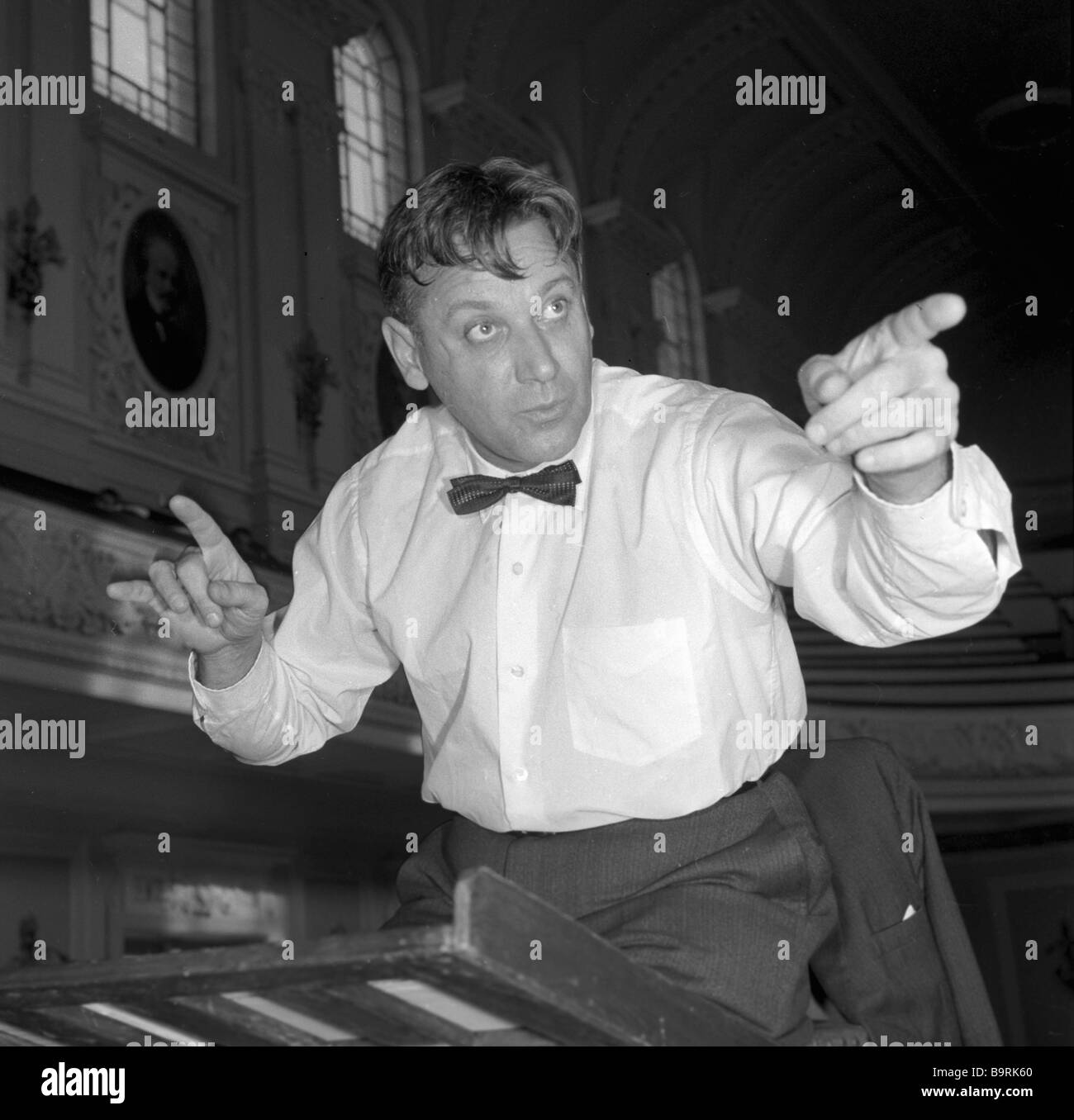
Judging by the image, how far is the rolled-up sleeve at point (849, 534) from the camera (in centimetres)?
138

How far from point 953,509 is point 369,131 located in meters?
2.67

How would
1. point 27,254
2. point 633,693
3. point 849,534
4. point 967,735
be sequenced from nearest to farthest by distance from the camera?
point 849,534 → point 633,693 → point 27,254 → point 967,735

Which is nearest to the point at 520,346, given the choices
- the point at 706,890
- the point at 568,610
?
the point at 568,610

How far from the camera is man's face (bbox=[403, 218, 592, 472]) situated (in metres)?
1.90

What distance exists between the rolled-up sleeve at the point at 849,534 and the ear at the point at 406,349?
17.0 inches

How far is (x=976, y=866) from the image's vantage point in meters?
3.81

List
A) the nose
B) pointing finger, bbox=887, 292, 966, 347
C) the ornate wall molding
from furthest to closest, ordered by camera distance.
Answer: the ornate wall molding → the nose → pointing finger, bbox=887, 292, 966, 347

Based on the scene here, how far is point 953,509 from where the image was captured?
1370 mm

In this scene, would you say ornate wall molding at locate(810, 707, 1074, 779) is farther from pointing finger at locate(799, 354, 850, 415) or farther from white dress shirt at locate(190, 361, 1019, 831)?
pointing finger at locate(799, 354, 850, 415)

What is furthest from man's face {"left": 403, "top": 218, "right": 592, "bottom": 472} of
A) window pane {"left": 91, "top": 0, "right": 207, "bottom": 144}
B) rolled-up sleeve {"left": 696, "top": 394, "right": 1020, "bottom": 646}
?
window pane {"left": 91, "top": 0, "right": 207, "bottom": 144}

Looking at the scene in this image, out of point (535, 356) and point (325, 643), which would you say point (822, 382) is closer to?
point (535, 356)

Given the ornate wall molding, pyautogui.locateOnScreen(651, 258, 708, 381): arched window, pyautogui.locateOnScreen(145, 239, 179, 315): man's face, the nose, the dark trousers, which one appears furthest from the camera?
the ornate wall molding

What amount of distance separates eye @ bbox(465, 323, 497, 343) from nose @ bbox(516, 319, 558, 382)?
4 centimetres

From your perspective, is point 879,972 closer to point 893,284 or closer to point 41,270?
point 893,284
